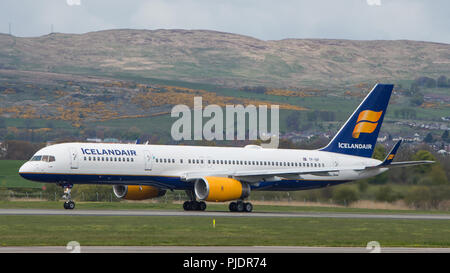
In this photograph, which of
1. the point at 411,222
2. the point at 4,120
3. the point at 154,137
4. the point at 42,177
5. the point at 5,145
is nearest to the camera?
the point at 411,222

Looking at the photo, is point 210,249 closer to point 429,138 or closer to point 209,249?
point 209,249

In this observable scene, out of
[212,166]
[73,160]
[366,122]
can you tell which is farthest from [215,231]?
[366,122]

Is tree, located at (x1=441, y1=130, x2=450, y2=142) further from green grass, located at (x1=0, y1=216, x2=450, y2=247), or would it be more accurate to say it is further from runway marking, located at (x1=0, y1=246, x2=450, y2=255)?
runway marking, located at (x1=0, y1=246, x2=450, y2=255)

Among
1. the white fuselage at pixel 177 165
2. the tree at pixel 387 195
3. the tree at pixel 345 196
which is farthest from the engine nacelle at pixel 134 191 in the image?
the tree at pixel 387 195

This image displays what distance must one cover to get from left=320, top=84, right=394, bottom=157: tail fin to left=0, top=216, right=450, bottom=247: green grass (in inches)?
686

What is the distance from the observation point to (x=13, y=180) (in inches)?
3605

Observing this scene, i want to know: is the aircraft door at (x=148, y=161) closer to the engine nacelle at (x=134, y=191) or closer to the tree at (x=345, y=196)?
the engine nacelle at (x=134, y=191)

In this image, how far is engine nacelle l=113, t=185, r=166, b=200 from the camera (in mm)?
57219

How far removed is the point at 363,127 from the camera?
2559 inches

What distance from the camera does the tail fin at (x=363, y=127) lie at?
64.4 meters
